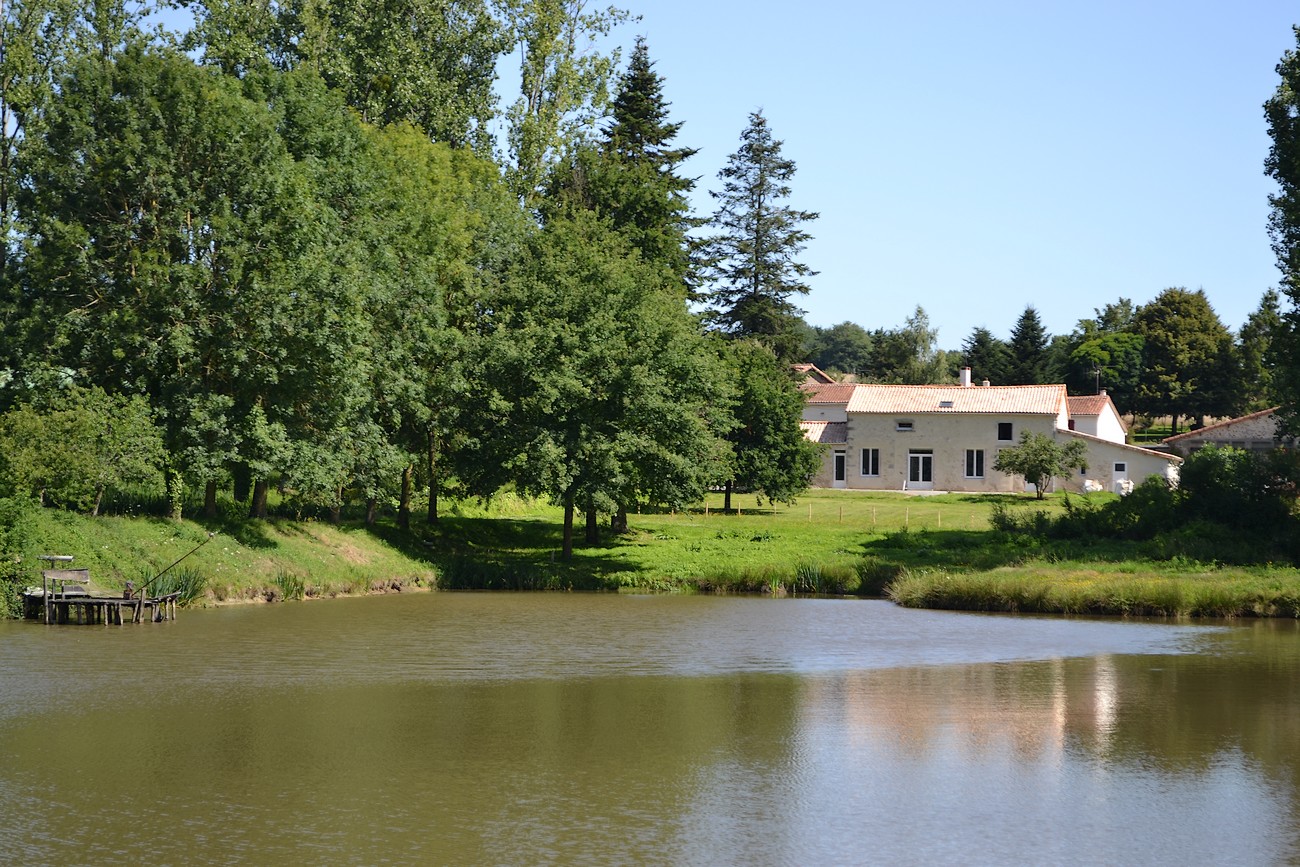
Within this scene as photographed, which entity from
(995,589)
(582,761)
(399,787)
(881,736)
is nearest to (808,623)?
(995,589)

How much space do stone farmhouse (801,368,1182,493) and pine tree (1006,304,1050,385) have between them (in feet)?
57.2

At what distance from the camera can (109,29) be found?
157 feet

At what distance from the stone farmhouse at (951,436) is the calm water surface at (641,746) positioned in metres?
41.0

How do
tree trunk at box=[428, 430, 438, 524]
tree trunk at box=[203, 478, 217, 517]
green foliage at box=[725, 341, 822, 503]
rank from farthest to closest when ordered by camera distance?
green foliage at box=[725, 341, 822, 503] → tree trunk at box=[428, 430, 438, 524] → tree trunk at box=[203, 478, 217, 517]

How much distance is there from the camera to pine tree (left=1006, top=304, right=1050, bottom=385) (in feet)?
324

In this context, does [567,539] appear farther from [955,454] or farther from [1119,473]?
[1119,473]

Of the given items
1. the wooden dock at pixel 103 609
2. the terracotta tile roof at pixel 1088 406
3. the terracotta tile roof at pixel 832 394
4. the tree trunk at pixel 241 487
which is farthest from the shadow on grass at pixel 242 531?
the terracotta tile roof at pixel 1088 406

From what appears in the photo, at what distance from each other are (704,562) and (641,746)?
26804mm

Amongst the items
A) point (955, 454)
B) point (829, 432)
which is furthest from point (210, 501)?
point (955, 454)

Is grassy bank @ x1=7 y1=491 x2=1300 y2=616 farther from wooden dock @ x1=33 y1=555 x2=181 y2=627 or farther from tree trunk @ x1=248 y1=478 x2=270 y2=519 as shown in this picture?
wooden dock @ x1=33 y1=555 x2=181 y2=627

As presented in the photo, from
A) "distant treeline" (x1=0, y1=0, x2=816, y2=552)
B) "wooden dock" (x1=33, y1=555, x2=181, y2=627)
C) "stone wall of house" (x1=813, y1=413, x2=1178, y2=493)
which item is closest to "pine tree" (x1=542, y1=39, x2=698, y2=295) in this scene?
"distant treeline" (x1=0, y1=0, x2=816, y2=552)

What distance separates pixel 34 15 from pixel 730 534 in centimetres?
3007

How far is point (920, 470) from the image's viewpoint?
76750mm

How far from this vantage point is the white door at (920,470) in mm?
76500
